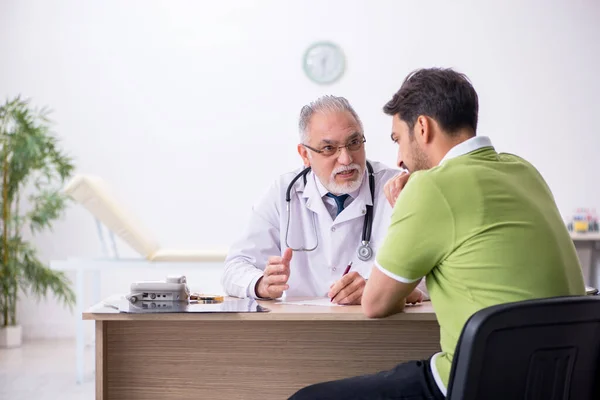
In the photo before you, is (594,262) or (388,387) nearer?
(388,387)

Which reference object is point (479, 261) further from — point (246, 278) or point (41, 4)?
point (41, 4)

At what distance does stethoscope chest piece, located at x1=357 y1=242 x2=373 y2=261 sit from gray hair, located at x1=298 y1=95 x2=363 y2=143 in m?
0.39

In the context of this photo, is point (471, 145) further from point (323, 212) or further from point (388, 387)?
point (323, 212)

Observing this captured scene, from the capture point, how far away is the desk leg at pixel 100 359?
6.93ft

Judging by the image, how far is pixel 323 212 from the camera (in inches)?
107

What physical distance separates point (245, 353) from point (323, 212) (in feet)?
2.27

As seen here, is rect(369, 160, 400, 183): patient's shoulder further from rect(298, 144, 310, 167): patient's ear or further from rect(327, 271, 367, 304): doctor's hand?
rect(327, 271, 367, 304): doctor's hand

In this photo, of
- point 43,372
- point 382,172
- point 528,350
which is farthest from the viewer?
point 43,372

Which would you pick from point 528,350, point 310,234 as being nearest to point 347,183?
point 310,234

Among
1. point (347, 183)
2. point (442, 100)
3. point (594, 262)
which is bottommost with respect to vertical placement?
point (594, 262)

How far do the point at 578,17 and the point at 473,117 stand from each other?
4625 millimetres

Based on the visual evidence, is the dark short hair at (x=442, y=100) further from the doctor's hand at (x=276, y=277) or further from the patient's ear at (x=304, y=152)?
the patient's ear at (x=304, y=152)

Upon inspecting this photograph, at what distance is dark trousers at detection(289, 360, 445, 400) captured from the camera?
5.74 feet

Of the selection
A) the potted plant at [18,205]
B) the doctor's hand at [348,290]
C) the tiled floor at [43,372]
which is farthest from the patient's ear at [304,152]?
the potted plant at [18,205]
